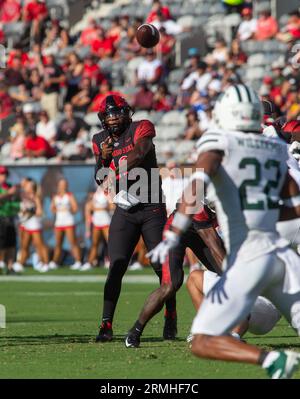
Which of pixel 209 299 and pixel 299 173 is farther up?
pixel 299 173

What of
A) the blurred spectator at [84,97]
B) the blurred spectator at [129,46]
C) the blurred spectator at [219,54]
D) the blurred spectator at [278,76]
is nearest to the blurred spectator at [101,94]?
the blurred spectator at [84,97]

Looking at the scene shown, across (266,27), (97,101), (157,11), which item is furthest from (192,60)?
(97,101)

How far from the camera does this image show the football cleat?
5.46 meters

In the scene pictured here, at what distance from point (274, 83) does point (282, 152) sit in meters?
12.4

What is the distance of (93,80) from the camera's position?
69.6ft

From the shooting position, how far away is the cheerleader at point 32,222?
18.7 m

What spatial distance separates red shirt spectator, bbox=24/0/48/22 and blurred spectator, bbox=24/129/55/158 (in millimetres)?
4771

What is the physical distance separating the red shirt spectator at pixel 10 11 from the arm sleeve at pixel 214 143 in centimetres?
1974

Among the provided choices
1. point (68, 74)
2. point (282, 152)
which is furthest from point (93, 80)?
point (282, 152)

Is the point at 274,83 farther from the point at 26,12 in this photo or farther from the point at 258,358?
the point at 258,358

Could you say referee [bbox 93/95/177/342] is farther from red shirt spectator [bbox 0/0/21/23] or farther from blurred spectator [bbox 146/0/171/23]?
red shirt spectator [bbox 0/0/21/23]

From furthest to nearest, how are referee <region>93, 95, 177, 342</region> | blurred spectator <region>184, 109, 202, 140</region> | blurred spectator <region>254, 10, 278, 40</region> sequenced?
blurred spectator <region>254, 10, 278, 40</region>
blurred spectator <region>184, 109, 202, 140</region>
referee <region>93, 95, 177, 342</region>

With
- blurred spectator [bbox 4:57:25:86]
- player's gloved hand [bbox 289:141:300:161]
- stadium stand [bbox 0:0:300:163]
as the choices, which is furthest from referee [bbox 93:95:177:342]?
blurred spectator [bbox 4:57:25:86]

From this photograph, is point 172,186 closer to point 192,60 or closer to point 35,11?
point 192,60
